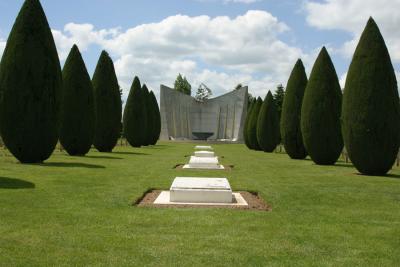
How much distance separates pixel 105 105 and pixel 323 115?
1339cm

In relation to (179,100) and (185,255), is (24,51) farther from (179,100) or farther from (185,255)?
(179,100)

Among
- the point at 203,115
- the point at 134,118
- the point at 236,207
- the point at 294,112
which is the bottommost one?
the point at 236,207

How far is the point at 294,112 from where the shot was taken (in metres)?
24.6

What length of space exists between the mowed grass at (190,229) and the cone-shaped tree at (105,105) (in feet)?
54.0

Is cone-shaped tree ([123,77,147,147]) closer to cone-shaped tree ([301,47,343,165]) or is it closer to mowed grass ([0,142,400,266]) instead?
cone-shaped tree ([301,47,343,165])

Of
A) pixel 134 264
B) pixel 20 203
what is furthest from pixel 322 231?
pixel 20 203

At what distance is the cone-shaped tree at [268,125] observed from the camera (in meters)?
33.3

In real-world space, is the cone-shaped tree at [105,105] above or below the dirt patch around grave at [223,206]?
above

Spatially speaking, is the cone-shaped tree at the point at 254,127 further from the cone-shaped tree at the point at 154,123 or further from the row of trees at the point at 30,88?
the row of trees at the point at 30,88

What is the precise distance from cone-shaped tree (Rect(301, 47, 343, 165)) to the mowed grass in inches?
343

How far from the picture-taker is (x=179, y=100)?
65750 millimetres

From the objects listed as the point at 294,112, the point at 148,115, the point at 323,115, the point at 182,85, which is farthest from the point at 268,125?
the point at 182,85

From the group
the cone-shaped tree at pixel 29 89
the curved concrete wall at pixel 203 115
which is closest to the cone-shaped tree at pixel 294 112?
the cone-shaped tree at pixel 29 89

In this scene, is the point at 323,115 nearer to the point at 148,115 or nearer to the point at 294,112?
the point at 294,112
